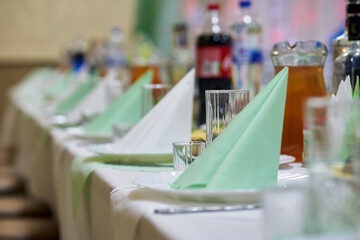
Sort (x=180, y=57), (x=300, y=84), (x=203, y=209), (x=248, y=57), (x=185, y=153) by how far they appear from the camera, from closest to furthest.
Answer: (x=203, y=209) → (x=185, y=153) → (x=300, y=84) → (x=248, y=57) → (x=180, y=57)

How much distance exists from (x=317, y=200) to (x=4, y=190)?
2.80m

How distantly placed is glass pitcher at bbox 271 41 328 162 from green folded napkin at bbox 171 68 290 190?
0.34m

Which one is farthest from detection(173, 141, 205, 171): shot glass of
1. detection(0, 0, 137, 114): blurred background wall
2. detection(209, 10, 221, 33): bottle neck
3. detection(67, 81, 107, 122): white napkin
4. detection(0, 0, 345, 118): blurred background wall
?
detection(0, 0, 137, 114): blurred background wall

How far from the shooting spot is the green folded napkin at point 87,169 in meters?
1.39

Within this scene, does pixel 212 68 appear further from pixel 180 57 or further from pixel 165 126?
pixel 180 57

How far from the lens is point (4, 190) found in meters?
3.25

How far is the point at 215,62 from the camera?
85.8 inches

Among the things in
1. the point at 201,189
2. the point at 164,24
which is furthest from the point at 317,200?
the point at 164,24

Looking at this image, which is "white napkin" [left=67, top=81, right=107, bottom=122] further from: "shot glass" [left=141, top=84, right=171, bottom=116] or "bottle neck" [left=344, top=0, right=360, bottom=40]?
"bottle neck" [left=344, top=0, right=360, bottom=40]

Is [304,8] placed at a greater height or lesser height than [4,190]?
greater

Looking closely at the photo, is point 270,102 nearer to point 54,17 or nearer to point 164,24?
point 54,17

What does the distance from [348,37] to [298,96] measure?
0.16 metres

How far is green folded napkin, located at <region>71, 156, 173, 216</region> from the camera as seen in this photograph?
1386mm

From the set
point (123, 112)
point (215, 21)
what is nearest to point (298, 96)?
point (123, 112)
